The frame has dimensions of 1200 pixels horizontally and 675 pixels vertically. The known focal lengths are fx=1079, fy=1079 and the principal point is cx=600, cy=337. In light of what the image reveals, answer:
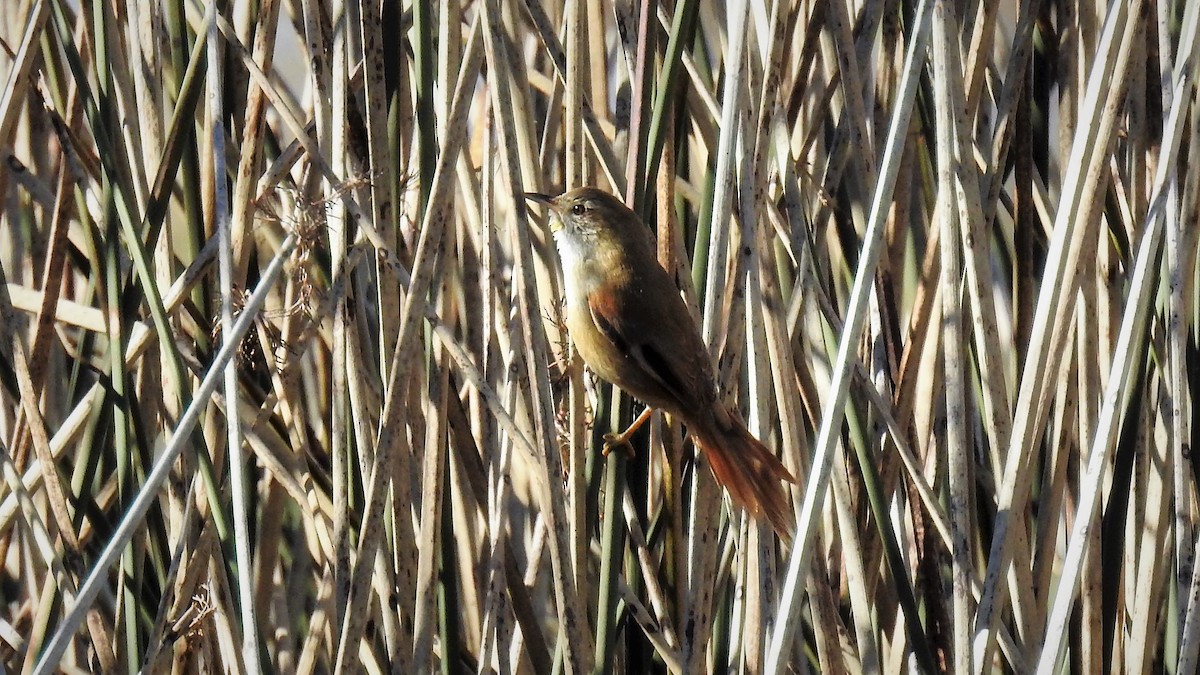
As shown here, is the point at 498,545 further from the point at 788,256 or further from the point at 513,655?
the point at 788,256

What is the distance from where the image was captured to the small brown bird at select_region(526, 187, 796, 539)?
184 centimetres

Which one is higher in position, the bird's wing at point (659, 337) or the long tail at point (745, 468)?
the bird's wing at point (659, 337)

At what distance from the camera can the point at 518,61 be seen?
184 cm

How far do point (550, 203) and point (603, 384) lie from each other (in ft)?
1.11

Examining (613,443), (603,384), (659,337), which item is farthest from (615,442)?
(659,337)

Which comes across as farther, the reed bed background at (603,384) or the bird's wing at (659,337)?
the bird's wing at (659,337)

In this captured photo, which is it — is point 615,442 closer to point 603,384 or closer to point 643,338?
point 603,384

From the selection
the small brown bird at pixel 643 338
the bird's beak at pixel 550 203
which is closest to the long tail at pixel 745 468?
the small brown bird at pixel 643 338

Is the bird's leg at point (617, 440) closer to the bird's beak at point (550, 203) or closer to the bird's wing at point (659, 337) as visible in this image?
the bird's wing at point (659, 337)

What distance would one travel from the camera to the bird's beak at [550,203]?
1838mm

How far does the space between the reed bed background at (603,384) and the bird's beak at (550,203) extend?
43mm

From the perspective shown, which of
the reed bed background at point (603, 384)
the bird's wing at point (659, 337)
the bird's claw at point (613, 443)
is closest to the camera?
the reed bed background at point (603, 384)

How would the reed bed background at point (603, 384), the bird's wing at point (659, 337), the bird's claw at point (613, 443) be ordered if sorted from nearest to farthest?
the reed bed background at point (603, 384) → the bird's claw at point (613, 443) → the bird's wing at point (659, 337)

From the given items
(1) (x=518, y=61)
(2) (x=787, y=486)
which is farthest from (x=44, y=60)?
(2) (x=787, y=486)
